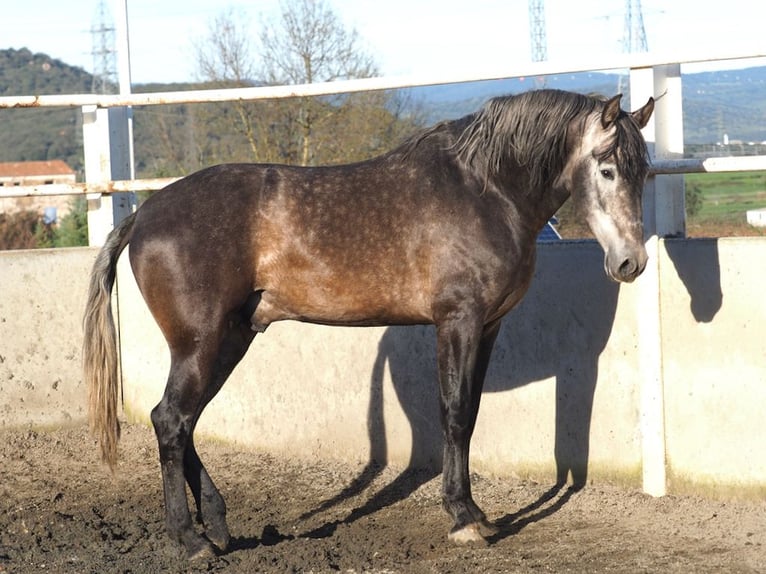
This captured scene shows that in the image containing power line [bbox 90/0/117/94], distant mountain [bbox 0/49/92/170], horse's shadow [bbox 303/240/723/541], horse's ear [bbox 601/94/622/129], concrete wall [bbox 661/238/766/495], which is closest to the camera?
horse's ear [bbox 601/94/622/129]

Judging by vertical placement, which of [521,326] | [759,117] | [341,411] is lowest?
[341,411]

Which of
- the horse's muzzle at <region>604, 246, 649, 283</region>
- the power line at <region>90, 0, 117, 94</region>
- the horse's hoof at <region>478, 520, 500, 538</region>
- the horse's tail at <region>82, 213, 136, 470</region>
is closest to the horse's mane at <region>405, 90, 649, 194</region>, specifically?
the horse's muzzle at <region>604, 246, 649, 283</region>

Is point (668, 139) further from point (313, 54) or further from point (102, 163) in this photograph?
point (313, 54)

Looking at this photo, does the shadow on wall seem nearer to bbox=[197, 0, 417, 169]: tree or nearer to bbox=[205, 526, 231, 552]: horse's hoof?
bbox=[205, 526, 231, 552]: horse's hoof

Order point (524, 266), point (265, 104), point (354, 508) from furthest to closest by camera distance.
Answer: point (265, 104)
point (354, 508)
point (524, 266)

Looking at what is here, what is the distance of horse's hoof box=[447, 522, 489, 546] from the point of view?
13.8 ft

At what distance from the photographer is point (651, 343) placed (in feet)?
15.7

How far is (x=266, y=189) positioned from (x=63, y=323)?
2.41m

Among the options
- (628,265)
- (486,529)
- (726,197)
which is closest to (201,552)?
(486,529)

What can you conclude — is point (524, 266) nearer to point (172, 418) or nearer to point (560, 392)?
point (560, 392)

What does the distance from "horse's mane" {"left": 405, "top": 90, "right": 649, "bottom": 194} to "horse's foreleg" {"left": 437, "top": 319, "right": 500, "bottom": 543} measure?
0.74 meters

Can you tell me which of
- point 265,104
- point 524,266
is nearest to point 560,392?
point 524,266

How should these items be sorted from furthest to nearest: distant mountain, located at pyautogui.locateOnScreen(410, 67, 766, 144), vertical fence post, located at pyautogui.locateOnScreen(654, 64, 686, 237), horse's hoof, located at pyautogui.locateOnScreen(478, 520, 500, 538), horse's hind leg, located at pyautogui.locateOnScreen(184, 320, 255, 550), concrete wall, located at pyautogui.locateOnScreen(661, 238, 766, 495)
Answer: distant mountain, located at pyautogui.locateOnScreen(410, 67, 766, 144)
vertical fence post, located at pyautogui.locateOnScreen(654, 64, 686, 237)
concrete wall, located at pyautogui.locateOnScreen(661, 238, 766, 495)
horse's hind leg, located at pyautogui.locateOnScreen(184, 320, 255, 550)
horse's hoof, located at pyautogui.locateOnScreen(478, 520, 500, 538)

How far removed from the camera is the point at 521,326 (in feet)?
17.3
